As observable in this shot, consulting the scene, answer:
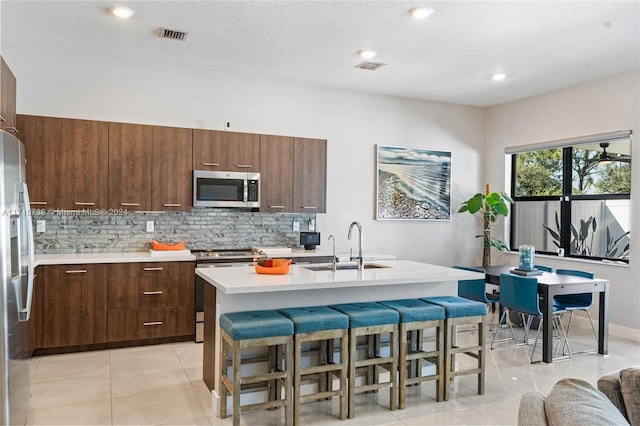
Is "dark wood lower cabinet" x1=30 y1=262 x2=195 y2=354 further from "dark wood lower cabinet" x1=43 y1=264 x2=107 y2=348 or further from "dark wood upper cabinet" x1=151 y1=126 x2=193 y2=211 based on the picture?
"dark wood upper cabinet" x1=151 y1=126 x2=193 y2=211

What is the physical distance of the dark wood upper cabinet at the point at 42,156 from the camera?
4.34 m

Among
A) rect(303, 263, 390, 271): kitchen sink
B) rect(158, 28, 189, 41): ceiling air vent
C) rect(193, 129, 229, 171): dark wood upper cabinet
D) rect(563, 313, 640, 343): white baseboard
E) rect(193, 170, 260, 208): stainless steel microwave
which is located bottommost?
rect(563, 313, 640, 343): white baseboard

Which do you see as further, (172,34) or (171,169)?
(171,169)

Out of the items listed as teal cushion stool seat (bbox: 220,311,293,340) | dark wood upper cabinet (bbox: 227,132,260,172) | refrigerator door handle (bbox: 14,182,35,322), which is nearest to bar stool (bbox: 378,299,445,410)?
teal cushion stool seat (bbox: 220,311,293,340)

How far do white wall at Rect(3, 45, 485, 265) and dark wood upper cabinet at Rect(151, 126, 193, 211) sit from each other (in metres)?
0.39

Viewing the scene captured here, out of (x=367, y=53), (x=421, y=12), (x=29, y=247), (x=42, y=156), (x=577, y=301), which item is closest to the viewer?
(x=29, y=247)

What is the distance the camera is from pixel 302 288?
10.0 ft

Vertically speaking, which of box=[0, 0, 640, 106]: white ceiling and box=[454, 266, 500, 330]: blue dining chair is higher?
box=[0, 0, 640, 106]: white ceiling

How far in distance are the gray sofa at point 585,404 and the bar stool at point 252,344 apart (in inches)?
66.0

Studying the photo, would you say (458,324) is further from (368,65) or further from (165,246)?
(165,246)

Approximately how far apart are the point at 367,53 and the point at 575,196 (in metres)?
3.26

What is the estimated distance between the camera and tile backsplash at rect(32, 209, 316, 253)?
4.79m

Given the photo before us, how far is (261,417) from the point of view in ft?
10.1

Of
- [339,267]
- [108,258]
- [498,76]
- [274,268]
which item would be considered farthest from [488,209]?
[108,258]
